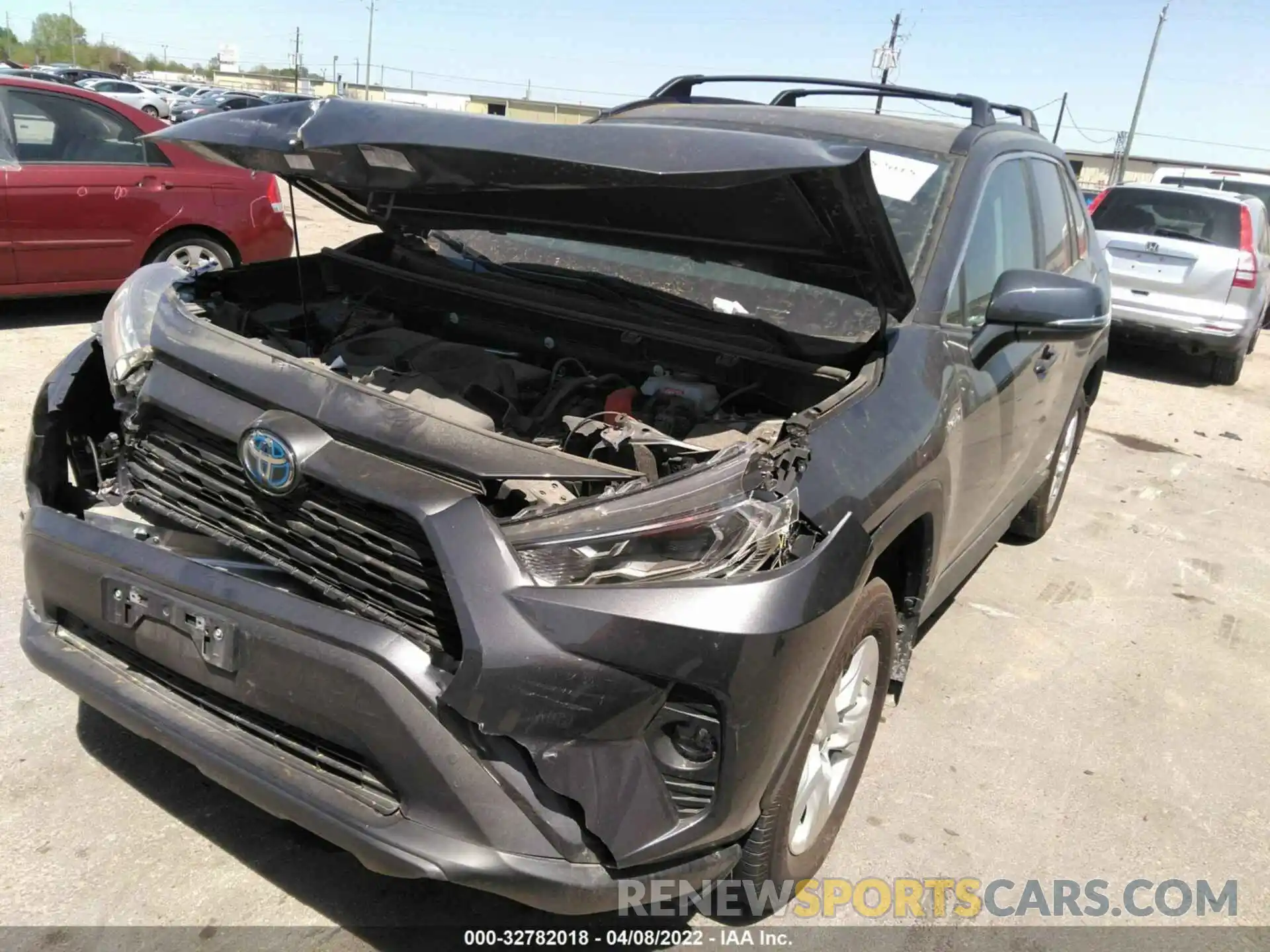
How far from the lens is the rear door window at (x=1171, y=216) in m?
8.90

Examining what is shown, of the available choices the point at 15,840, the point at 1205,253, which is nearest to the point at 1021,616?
the point at 15,840

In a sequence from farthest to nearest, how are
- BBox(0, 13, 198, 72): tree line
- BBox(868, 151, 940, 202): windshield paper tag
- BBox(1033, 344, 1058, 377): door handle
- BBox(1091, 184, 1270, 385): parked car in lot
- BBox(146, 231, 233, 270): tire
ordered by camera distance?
BBox(0, 13, 198, 72): tree line → BBox(1091, 184, 1270, 385): parked car in lot → BBox(146, 231, 233, 270): tire → BBox(1033, 344, 1058, 377): door handle → BBox(868, 151, 940, 202): windshield paper tag

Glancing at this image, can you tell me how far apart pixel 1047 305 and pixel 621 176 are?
1313mm

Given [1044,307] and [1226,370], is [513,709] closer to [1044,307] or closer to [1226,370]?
[1044,307]

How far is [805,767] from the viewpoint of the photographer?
7.34 ft

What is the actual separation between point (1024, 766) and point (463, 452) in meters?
2.18

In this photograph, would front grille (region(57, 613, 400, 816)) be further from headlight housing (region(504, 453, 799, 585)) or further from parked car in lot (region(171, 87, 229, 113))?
parked car in lot (region(171, 87, 229, 113))

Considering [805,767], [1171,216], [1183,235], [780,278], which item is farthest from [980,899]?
[1171,216]

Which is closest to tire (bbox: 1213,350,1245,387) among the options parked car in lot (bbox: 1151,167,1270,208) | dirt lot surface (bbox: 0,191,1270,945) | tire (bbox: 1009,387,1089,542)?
parked car in lot (bbox: 1151,167,1270,208)

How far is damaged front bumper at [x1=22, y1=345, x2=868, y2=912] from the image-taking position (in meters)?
1.72

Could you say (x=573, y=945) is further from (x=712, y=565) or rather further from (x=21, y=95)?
(x=21, y=95)

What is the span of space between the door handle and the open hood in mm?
1109

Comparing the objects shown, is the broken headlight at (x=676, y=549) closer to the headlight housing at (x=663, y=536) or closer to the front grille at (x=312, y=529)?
the headlight housing at (x=663, y=536)

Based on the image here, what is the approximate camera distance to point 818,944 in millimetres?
2348
